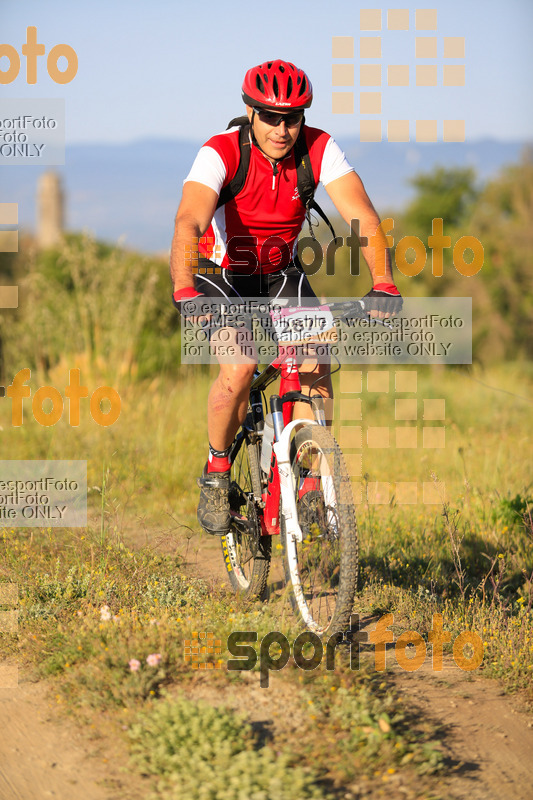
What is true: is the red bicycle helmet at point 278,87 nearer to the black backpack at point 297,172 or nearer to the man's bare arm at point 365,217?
the black backpack at point 297,172

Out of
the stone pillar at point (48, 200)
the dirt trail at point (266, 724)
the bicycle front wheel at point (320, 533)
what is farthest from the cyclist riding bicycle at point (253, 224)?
the stone pillar at point (48, 200)

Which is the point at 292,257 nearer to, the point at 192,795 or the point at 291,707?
the point at 291,707

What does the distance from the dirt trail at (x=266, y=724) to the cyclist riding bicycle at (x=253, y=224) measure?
138 cm

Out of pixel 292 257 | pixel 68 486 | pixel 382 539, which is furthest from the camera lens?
pixel 68 486

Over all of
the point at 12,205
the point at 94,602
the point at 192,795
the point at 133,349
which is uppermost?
the point at 12,205

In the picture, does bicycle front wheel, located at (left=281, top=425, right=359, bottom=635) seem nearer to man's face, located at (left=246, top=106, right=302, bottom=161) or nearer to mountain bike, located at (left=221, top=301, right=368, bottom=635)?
mountain bike, located at (left=221, top=301, right=368, bottom=635)

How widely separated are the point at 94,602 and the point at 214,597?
0.61 m

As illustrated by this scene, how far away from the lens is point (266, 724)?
117 inches

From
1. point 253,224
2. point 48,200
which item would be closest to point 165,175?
point 253,224

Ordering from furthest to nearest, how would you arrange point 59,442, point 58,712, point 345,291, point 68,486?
1. point 345,291
2. point 59,442
3. point 68,486
4. point 58,712

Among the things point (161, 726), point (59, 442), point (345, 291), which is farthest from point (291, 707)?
point (345, 291)

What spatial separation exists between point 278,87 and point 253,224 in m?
0.71

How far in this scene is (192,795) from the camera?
2.60m

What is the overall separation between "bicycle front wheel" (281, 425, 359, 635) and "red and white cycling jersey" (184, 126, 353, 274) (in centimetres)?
113
